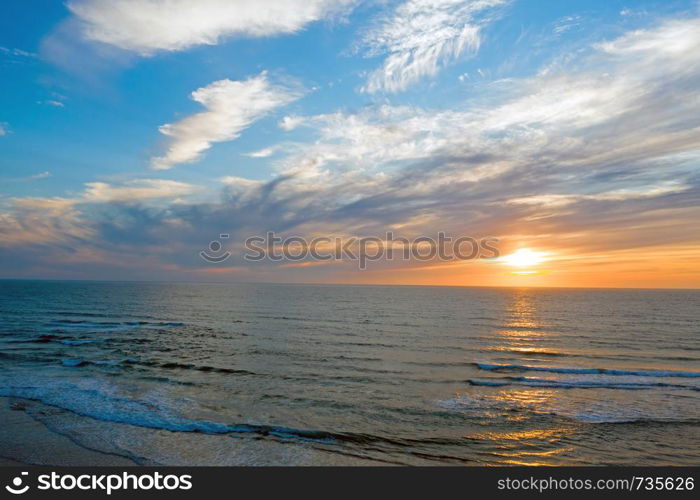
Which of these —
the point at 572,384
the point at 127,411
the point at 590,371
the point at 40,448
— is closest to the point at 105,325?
the point at 127,411

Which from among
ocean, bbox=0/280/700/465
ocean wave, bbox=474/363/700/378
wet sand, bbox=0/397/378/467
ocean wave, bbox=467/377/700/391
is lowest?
ocean wave, bbox=474/363/700/378

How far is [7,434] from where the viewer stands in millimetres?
14016

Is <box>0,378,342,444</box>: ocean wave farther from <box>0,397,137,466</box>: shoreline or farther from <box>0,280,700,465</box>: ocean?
<box>0,397,137,466</box>: shoreline

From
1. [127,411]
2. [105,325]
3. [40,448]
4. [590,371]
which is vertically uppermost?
[40,448]

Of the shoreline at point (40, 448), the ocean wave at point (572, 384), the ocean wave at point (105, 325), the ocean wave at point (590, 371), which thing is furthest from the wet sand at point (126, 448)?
the ocean wave at point (105, 325)

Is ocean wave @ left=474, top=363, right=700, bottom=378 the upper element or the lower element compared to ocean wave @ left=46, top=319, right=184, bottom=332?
lower

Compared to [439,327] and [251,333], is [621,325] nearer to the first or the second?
[439,327]

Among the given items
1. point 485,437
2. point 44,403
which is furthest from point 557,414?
point 44,403

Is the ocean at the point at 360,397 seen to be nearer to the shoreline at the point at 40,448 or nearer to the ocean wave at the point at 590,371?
the ocean wave at the point at 590,371

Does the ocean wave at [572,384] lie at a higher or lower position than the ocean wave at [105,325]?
lower

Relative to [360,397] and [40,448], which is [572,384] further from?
[40,448]

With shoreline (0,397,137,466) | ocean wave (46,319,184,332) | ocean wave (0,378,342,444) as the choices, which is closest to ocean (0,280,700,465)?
ocean wave (0,378,342,444)

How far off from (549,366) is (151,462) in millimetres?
26642

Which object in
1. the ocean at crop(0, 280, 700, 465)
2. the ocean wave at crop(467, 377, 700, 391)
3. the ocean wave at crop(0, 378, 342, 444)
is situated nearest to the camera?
the ocean at crop(0, 280, 700, 465)
